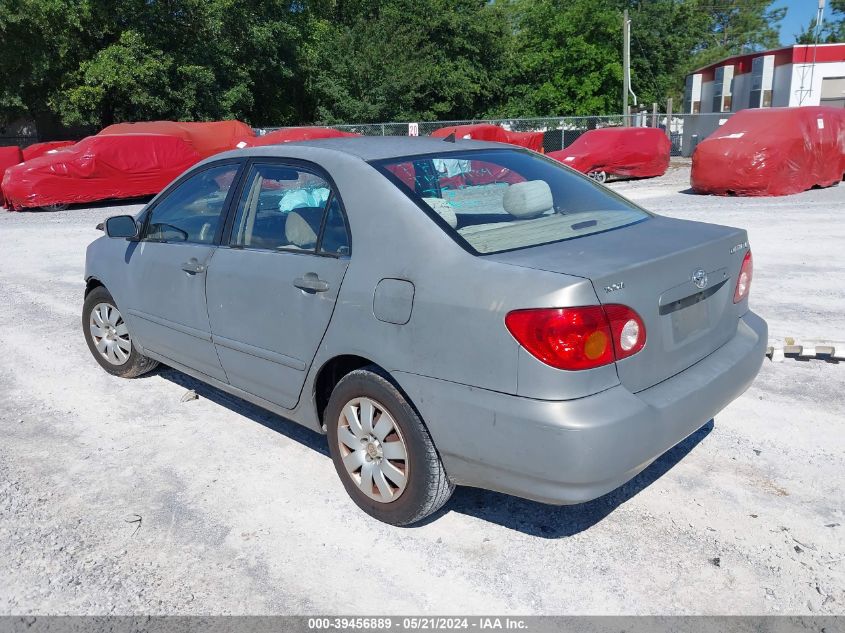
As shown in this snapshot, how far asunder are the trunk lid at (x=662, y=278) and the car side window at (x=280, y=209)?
1.05 metres

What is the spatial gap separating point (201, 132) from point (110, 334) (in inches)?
661

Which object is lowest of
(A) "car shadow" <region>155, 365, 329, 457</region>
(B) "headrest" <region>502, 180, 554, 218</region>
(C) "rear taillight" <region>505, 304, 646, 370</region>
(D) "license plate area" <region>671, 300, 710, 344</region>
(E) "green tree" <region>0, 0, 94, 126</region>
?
(A) "car shadow" <region>155, 365, 329, 457</region>

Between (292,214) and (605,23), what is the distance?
4801cm

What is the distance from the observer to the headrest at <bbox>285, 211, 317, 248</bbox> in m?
3.55

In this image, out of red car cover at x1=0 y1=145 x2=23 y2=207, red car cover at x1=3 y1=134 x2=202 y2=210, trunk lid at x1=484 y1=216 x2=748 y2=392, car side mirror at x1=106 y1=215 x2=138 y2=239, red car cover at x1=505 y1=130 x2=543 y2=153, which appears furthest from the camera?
red car cover at x1=505 y1=130 x2=543 y2=153

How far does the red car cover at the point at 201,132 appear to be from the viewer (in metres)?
19.9

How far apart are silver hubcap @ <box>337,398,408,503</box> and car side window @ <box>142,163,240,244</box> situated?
4.85 ft

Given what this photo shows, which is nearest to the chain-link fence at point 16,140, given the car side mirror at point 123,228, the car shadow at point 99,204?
the car shadow at point 99,204

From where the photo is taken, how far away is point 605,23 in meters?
46.7

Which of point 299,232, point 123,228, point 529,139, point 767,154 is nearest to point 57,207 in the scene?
point 529,139

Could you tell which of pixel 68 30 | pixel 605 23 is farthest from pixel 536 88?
pixel 68 30

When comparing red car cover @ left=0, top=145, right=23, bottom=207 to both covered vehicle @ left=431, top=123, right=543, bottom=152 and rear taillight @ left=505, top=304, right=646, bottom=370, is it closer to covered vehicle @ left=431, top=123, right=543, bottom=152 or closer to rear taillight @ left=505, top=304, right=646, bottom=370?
covered vehicle @ left=431, top=123, right=543, bottom=152

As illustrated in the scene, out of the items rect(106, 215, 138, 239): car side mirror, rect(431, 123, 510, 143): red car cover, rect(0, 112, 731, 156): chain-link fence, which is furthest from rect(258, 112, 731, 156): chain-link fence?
rect(106, 215, 138, 239): car side mirror

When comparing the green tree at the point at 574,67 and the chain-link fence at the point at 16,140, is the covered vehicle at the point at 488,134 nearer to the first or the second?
the green tree at the point at 574,67
